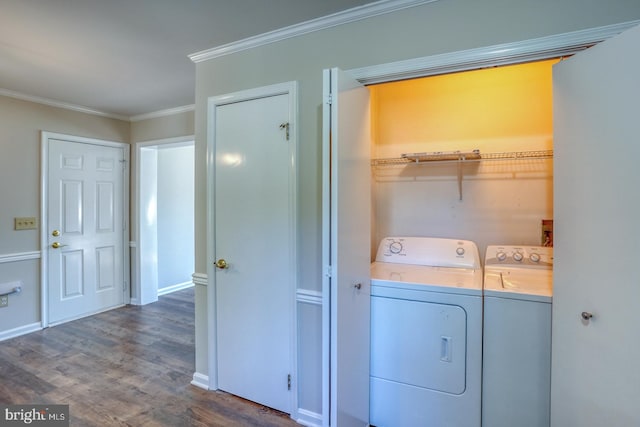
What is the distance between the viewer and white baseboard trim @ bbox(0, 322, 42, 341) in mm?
3096

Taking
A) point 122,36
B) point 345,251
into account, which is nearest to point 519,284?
point 345,251

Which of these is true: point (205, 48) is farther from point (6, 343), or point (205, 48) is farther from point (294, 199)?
point (6, 343)

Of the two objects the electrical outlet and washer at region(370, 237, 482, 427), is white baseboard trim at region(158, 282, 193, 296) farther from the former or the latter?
washer at region(370, 237, 482, 427)

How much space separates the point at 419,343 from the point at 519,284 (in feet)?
2.06

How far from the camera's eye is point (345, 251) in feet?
5.08

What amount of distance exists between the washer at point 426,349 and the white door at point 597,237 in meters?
0.36

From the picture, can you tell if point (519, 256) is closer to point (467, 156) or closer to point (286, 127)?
point (467, 156)

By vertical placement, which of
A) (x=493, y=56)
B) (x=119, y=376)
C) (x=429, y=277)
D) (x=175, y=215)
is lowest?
(x=119, y=376)

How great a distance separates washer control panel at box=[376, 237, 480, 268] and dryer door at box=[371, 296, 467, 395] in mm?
610

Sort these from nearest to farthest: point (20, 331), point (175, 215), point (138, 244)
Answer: point (20, 331) → point (138, 244) → point (175, 215)

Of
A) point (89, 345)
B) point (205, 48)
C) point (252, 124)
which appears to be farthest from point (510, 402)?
point (89, 345)

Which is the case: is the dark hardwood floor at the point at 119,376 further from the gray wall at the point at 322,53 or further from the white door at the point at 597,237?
the white door at the point at 597,237

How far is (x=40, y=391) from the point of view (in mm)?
2252

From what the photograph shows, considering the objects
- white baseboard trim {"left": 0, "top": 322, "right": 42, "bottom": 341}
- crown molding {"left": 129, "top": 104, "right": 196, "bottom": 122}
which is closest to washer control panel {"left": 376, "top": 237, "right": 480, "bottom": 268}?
crown molding {"left": 129, "top": 104, "right": 196, "bottom": 122}
